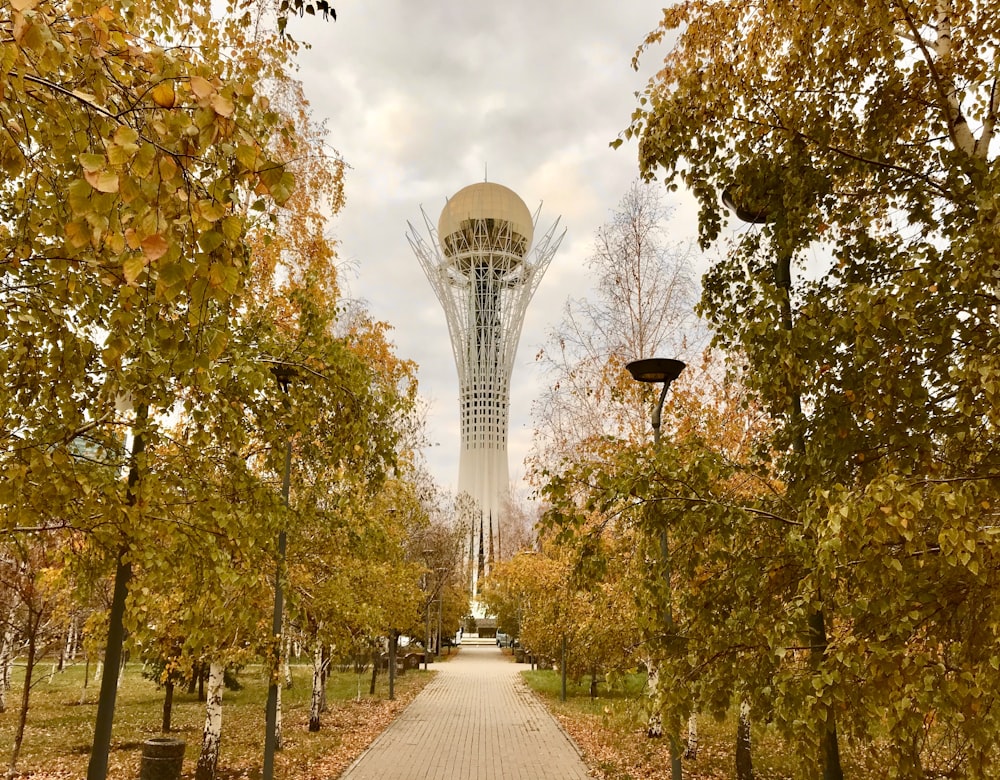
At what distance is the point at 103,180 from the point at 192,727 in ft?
60.6

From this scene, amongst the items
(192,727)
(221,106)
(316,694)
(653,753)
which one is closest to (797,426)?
(221,106)

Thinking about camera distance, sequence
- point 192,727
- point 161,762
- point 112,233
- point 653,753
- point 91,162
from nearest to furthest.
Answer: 1. point 91,162
2. point 112,233
3. point 161,762
4. point 653,753
5. point 192,727

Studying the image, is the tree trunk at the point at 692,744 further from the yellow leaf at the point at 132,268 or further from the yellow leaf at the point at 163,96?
the yellow leaf at the point at 163,96

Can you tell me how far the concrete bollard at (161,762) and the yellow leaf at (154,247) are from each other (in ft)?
32.6

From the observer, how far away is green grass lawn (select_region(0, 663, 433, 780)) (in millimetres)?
11914

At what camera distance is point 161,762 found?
931 centimetres

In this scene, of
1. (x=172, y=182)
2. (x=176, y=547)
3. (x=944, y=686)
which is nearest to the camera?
(x=172, y=182)

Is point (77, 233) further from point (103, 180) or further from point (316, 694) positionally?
point (316, 694)

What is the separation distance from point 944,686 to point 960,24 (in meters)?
4.41

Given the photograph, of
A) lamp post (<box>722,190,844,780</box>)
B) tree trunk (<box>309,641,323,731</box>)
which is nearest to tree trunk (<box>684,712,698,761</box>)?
lamp post (<box>722,190,844,780</box>)

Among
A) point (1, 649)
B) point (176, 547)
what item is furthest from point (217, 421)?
point (1, 649)

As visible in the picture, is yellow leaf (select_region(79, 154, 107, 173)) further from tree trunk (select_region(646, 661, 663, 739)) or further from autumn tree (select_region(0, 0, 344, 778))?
tree trunk (select_region(646, 661, 663, 739))

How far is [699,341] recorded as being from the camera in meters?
14.9

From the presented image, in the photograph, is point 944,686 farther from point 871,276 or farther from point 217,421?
point 217,421
